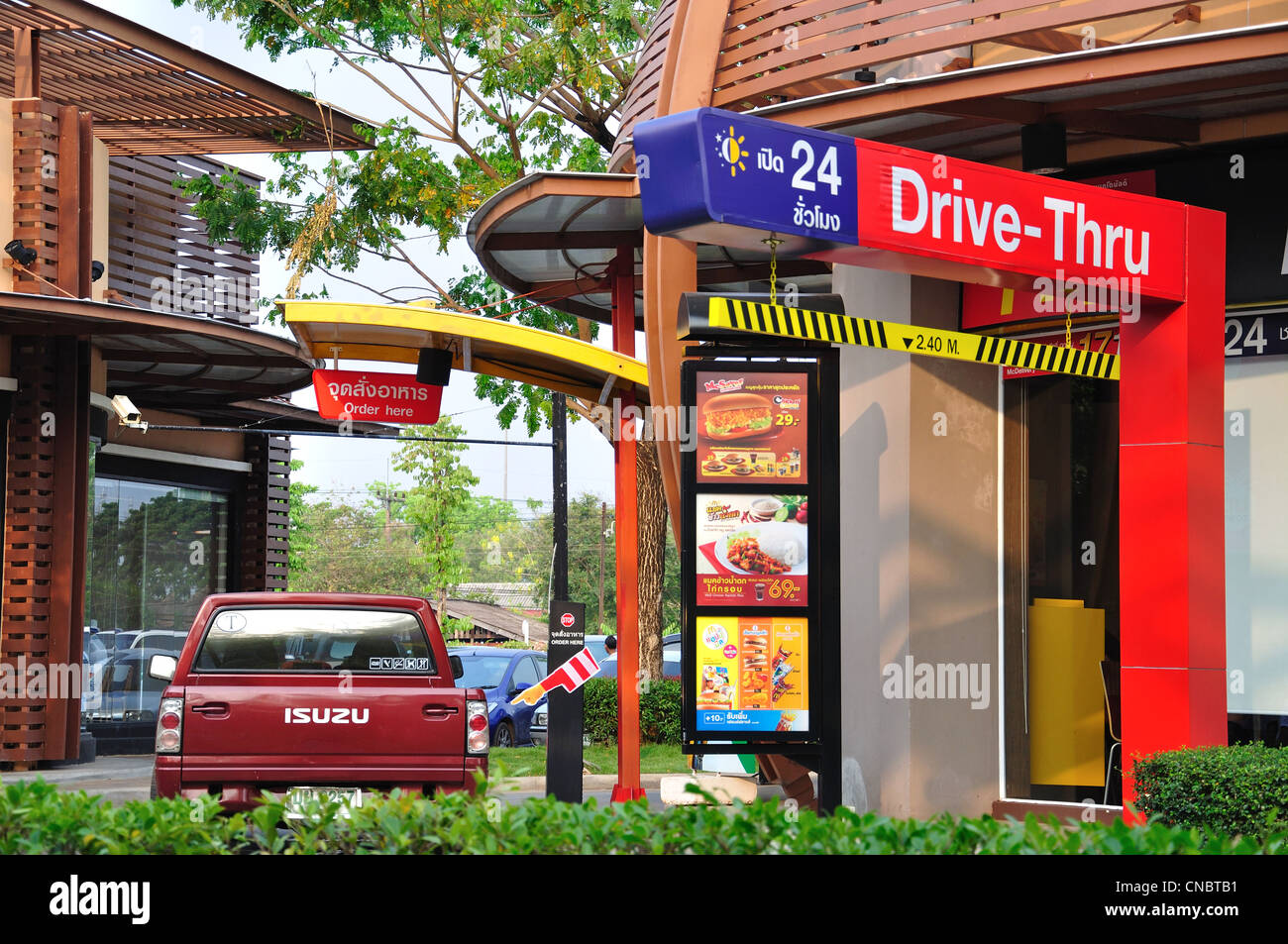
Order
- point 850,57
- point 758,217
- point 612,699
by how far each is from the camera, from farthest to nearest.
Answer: point 612,699, point 850,57, point 758,217

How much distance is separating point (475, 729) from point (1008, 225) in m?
4.16

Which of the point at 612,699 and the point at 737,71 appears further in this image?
Result: the point at 612,699

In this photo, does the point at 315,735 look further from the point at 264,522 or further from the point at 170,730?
the point at 264,522

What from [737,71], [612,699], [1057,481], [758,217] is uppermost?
[737,71]

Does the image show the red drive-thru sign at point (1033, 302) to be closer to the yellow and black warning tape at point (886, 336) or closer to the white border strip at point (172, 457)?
the yellow and black warning tape at point (886, 336)

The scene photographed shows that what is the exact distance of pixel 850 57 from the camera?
9.24 metres

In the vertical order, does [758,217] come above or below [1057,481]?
above

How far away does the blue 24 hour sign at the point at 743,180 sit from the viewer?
604 cm

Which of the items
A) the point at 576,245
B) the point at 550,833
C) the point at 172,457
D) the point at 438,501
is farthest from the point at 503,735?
the point at 438,501

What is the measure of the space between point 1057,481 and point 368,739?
5234 millimetres

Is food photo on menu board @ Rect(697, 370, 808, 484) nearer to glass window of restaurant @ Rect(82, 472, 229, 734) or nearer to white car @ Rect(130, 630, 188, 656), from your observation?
glass window of restaurant @ Rect(82, 472, 229, 734)

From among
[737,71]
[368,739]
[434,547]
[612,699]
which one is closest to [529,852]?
[368,739]
